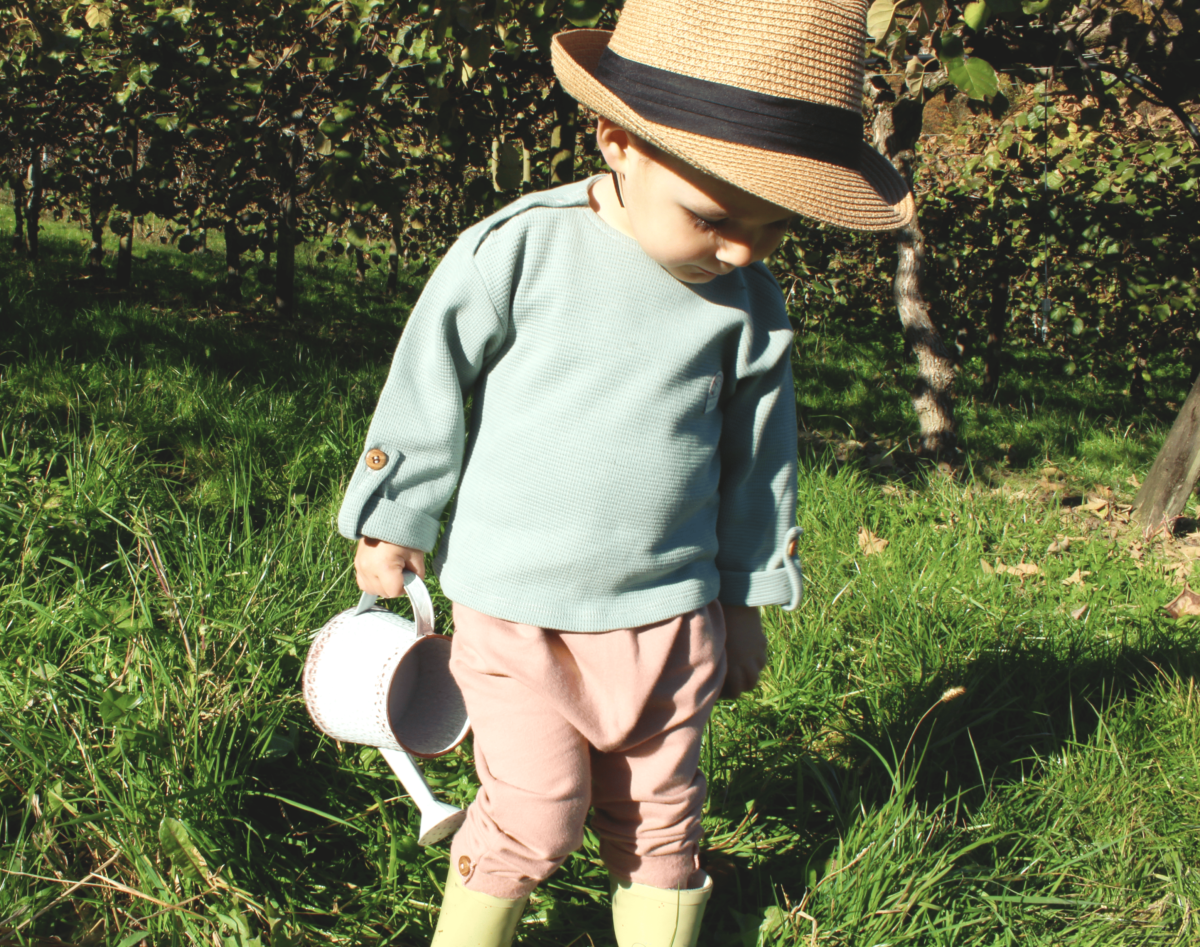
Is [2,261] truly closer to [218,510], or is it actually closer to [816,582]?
[218,510]

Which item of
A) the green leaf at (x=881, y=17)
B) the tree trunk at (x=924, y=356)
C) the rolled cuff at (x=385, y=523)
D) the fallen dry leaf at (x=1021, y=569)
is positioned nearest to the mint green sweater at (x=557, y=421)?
the rolled cuff at (x=385, y=523)

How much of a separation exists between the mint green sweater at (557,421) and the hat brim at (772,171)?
15 centimetres

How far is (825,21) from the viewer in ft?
3.67

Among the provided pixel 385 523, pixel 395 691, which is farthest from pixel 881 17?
pixel 395 691

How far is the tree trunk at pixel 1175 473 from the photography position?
10.8 ft

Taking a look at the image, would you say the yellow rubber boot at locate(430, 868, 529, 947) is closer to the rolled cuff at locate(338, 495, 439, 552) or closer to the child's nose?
the rolled cuff at locate(338, 495, 439, 552)

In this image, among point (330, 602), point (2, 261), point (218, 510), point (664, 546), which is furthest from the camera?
point (2, 261)

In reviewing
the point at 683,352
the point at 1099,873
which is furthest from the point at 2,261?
the point at 1099,873

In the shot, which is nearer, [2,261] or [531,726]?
[531,726]

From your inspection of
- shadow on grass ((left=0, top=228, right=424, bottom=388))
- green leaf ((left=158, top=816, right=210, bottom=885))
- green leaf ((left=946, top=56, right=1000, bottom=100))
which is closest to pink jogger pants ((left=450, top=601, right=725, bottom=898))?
green leaf ((left=158, top=816, right=210, bottom=885))

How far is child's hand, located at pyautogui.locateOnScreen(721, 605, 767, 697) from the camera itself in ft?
4.63

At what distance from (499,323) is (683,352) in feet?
0.80

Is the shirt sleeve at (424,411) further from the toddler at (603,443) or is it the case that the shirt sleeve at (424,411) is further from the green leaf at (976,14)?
the green leaf at (976,14)

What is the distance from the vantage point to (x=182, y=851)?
1337 millimetres
